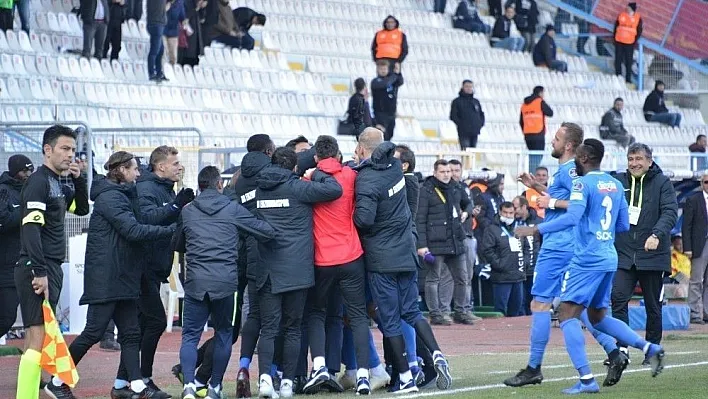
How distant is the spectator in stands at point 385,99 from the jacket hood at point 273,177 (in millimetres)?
14749

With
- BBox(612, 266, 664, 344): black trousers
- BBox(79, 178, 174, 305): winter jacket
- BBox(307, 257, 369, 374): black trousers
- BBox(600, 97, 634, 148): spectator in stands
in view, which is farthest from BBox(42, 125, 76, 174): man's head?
BBox(600, 97, 634, 148): spectator in stands

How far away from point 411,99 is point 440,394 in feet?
63.9

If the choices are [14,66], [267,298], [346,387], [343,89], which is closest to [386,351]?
[346,387]

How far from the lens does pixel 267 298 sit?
11.2m

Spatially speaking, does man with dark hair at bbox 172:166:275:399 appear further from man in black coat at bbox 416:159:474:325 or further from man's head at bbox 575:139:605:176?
man in black coat at bbox 416:159:474:325

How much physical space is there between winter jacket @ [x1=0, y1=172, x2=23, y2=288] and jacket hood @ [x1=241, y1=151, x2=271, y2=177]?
1996mm

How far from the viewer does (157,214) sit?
37.1ft

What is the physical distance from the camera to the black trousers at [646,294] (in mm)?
13555

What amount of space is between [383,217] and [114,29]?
14062 mm

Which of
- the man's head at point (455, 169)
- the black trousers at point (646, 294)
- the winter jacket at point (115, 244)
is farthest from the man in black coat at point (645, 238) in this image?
the man's head at point (455, 169)

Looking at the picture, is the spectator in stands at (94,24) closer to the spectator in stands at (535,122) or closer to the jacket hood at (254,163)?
the spectator in stands at (535,122)

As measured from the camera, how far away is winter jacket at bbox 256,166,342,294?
11141 mm

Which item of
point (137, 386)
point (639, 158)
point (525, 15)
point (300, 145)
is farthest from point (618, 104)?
point (137, 386)

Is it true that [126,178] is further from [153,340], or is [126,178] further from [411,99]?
[411,99]
